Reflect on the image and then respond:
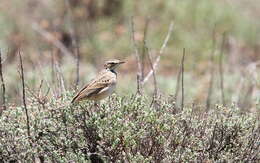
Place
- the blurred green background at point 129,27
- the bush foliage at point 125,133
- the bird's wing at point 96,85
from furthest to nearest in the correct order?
the blurred green background at point 129,27
the bird's wing at point 96,85
the bush foliage at point 125,133

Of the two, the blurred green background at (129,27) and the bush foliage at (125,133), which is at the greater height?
the blurred green background at (129,27)

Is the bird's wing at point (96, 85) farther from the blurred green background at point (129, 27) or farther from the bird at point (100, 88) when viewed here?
the blurred green background at point (129, 27)

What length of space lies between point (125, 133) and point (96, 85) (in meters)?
1.14

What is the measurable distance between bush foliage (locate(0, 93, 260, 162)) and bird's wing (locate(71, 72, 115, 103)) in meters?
0.21

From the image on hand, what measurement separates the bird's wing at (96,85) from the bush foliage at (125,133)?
21cm

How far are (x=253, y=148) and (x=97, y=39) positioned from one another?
9929mm

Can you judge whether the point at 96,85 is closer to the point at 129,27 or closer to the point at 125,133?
the point at 125,133

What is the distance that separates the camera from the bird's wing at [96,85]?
527 centimetres

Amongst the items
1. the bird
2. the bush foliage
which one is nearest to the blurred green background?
the bird

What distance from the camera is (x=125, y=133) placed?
451 centimetres

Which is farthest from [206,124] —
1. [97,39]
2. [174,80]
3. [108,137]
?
[97,39]

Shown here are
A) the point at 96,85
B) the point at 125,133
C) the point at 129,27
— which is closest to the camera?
the point at 125,133

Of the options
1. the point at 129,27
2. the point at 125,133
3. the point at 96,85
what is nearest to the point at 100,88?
the point at 96,85

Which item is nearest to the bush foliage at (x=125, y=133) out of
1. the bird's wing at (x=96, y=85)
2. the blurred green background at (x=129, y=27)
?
the bird's wing at (x=96, y=85)
